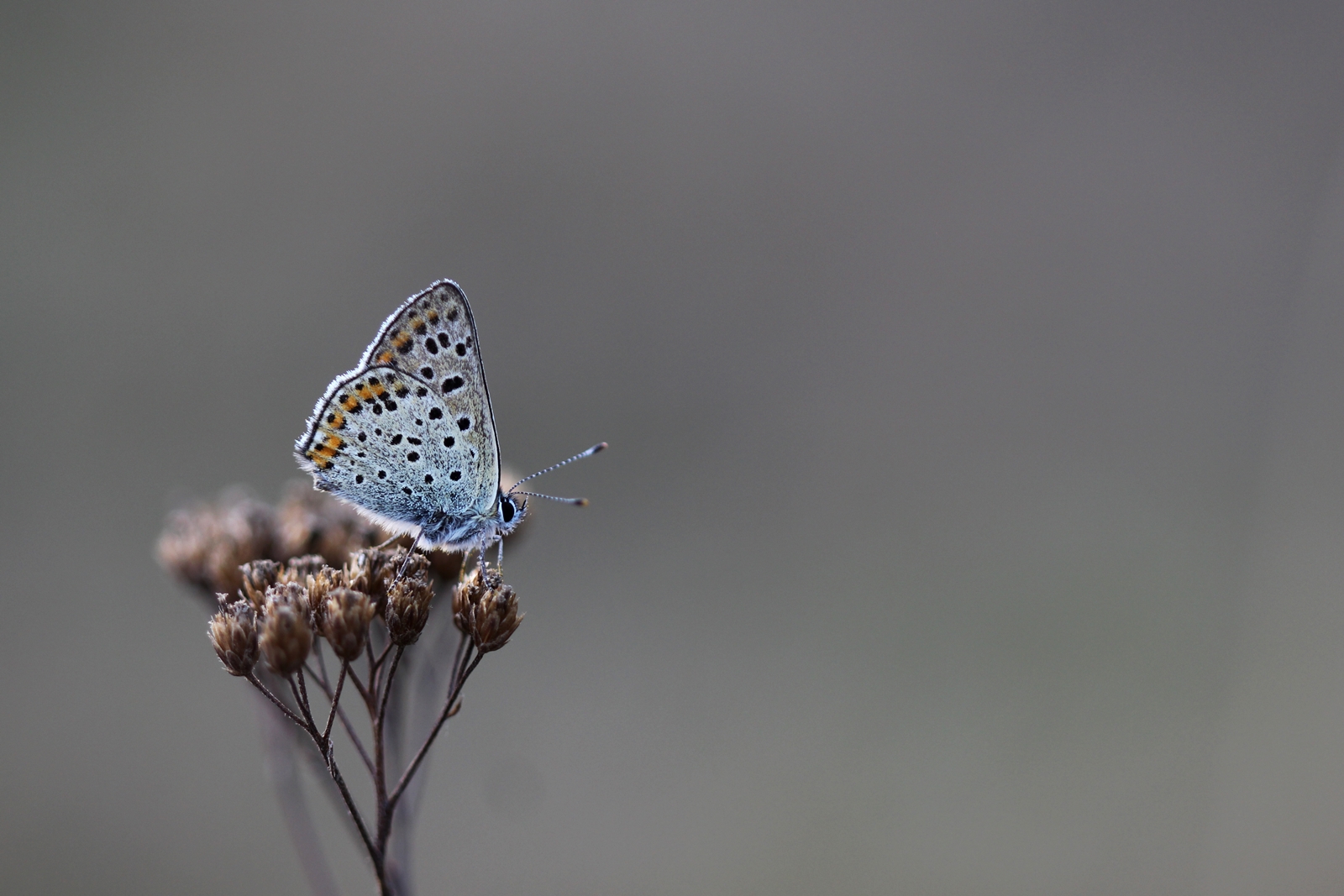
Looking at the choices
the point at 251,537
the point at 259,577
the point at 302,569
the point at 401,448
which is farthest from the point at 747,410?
the point at 259,577

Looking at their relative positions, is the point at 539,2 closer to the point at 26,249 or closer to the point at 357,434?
the point at 26,249

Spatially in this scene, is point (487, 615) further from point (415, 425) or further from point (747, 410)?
point (747, 410)

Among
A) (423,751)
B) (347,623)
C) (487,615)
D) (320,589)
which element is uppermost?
(320,589)

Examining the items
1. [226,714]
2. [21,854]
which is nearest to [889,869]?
[226,714]

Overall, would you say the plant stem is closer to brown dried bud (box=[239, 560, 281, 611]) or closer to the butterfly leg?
the butterfly leg

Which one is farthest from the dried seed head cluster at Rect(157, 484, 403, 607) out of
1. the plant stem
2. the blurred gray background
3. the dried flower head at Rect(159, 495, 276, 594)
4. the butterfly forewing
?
the blurred gray background

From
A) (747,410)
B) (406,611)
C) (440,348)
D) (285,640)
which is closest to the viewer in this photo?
(285,640)
